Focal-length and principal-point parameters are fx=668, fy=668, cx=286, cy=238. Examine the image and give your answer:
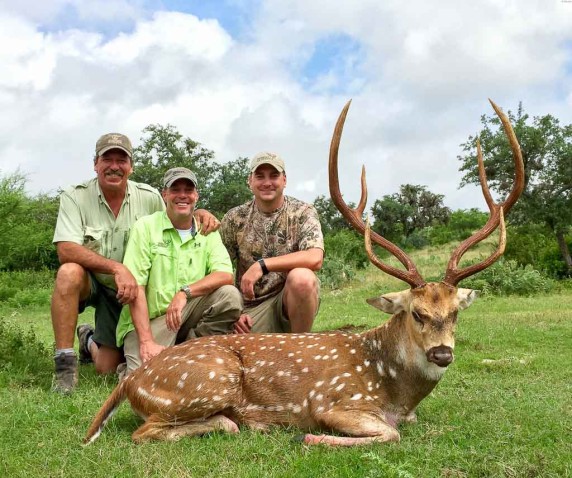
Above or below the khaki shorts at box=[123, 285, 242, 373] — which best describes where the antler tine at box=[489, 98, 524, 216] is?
above

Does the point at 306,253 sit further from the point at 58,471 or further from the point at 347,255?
the point at 347,255

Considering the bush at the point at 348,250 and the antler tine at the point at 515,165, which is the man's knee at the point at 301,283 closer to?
the antler tine at the point at 515,165

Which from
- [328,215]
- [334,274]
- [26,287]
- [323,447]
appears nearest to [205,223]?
[323,447]

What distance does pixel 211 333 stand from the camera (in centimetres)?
664

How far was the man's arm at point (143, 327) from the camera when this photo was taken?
5.97 metres

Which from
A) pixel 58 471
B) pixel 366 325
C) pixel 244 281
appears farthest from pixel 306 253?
pixel 366 325

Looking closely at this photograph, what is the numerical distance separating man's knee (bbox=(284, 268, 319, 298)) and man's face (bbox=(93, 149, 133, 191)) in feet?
6.84

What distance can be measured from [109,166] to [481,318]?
7844 millimetres

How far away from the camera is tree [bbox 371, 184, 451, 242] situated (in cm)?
5129

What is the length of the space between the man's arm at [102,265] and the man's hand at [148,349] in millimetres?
451

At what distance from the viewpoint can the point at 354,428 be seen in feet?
15.5

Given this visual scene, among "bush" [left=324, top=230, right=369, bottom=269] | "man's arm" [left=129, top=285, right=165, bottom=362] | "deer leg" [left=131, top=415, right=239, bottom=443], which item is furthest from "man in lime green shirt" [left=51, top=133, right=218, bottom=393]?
"bush" [left=324, top=230, right=369, bottom=269]

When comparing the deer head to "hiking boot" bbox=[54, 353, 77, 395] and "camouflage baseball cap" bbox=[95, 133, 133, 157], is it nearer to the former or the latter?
"camouflage baseball cap" bbox=[95, 133, 133, 157]

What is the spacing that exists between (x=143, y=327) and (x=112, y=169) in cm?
187
